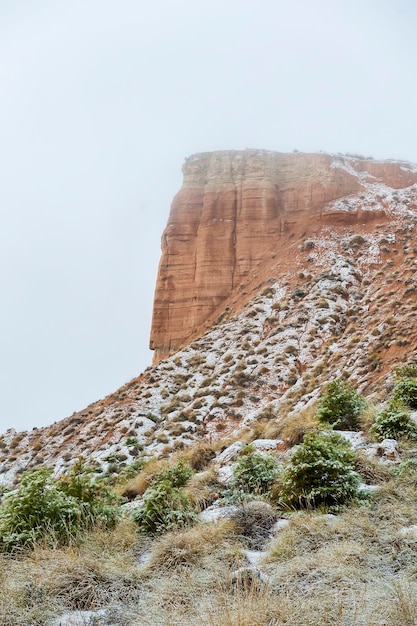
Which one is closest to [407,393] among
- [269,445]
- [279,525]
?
[269,445]

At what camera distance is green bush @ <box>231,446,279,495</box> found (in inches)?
311

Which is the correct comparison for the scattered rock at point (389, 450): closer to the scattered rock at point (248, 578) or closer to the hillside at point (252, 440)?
the hillside at point (252, 440)

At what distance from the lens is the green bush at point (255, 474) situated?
25.9 feet

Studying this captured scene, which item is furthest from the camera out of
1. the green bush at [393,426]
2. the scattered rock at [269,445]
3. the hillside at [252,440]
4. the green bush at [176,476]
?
the scattered rock at [269,445]

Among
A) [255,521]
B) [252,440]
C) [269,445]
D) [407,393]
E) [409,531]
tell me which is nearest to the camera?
[409,531]

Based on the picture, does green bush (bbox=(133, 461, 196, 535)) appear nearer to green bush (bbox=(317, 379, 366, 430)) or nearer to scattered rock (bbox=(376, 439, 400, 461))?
scattered rock (bbox=(376, 439, 400, 461))

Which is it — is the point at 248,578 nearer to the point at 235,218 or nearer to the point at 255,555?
the point at 255,555

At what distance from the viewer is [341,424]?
11.0 metres

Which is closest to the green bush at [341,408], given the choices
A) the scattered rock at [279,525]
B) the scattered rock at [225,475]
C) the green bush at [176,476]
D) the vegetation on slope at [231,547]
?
the vegetation on slope at [231,547]

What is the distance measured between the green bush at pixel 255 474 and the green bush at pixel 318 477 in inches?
17.8

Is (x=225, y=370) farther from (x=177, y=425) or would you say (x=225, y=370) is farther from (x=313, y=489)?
(x=313, y=489)

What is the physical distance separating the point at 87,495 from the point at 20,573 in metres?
2.15

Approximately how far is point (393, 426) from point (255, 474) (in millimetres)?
2976

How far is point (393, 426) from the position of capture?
30.5ft
